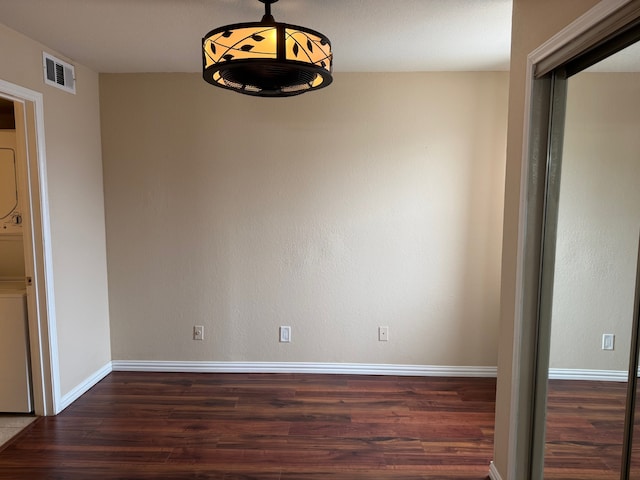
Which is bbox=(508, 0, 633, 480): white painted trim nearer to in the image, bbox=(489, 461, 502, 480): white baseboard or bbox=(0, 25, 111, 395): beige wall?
bbox=(489, 461, 502, 480): white baseboard

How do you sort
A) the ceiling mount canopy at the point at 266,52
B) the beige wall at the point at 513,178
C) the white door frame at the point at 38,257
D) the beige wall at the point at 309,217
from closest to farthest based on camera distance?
→ the ceiling mount canopy at the point at 266,52 → the beige wall at the point at 513,178 → the white door frame at the point at 38,257 → the beige wall at the point at 309,217

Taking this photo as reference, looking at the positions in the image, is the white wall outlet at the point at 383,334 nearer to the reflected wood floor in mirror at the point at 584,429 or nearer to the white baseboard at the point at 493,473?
the white baseboard at the point at 493,473

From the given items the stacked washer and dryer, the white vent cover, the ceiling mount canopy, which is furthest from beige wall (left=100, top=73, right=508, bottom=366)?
the ceiling mount canopy

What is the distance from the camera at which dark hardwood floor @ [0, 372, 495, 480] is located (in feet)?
7.54

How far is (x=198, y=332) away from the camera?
352 cm

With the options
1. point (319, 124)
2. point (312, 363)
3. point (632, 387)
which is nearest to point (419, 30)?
point (319, 124)

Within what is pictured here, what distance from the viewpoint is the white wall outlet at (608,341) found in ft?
4.92

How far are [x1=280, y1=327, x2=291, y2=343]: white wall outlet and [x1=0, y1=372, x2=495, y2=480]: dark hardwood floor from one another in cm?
31

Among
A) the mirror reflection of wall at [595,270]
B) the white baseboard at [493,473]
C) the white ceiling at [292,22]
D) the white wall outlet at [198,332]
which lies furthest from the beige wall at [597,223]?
the white wall outlet at [198,332]

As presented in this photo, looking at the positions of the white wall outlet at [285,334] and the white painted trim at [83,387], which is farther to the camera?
the white wall outlet at [285,334]

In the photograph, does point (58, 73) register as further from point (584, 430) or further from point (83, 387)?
point (584, 430)

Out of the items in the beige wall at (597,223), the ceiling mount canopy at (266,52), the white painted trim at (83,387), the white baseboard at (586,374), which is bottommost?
the white painted trim at (83,387)

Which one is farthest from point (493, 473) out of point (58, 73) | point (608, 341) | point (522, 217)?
point (58, 73)

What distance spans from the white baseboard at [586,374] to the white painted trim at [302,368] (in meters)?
1.69
